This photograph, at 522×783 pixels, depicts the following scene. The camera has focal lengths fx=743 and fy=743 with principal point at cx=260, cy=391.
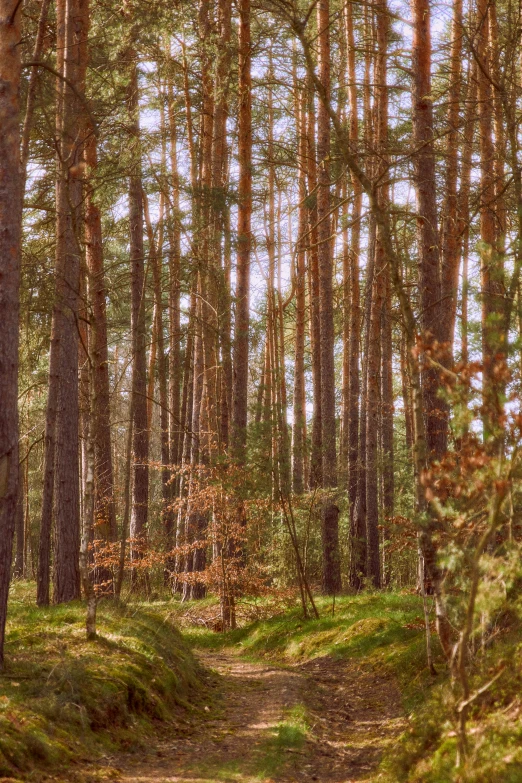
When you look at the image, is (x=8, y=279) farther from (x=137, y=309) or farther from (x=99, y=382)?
(x=137, y=309)

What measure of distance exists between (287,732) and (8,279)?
4.93 m

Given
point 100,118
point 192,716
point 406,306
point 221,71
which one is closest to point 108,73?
A: point 100,118

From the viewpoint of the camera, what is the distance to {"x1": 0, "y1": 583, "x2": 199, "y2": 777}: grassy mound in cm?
550

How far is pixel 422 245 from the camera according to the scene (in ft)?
34.4

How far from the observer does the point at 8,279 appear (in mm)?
6902

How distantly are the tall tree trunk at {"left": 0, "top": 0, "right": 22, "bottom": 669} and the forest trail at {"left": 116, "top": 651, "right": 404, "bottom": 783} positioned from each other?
198 cm

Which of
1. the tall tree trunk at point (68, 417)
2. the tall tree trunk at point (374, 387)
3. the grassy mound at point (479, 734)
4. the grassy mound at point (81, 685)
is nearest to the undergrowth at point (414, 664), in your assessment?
the grassy mound at point (479, 734)

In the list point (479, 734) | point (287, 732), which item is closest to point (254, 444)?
point (287, 732)

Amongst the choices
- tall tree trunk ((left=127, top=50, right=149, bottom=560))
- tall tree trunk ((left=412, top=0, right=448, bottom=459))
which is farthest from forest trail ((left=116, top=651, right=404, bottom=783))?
tall tree trunk ((left=127, top=50, right=149, bottom=560))

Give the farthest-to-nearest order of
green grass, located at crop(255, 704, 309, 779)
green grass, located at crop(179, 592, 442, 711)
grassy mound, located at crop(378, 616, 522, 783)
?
1. green grass, located at crop(179, 592, 442, 711)
2. green grass, located at crop(255, 704, 309, 779)
3. grassy mound, located at crop(378, 616, 522, 783)

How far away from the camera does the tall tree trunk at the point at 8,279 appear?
265 inches

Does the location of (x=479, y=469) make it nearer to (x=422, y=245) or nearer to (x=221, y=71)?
(x=422, y=245)

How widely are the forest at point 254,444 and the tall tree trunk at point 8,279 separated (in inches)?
1.0

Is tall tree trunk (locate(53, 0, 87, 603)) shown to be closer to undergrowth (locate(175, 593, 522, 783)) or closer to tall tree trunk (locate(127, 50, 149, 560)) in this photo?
tall tree trunk (locate(127, 50, 149, 560))
